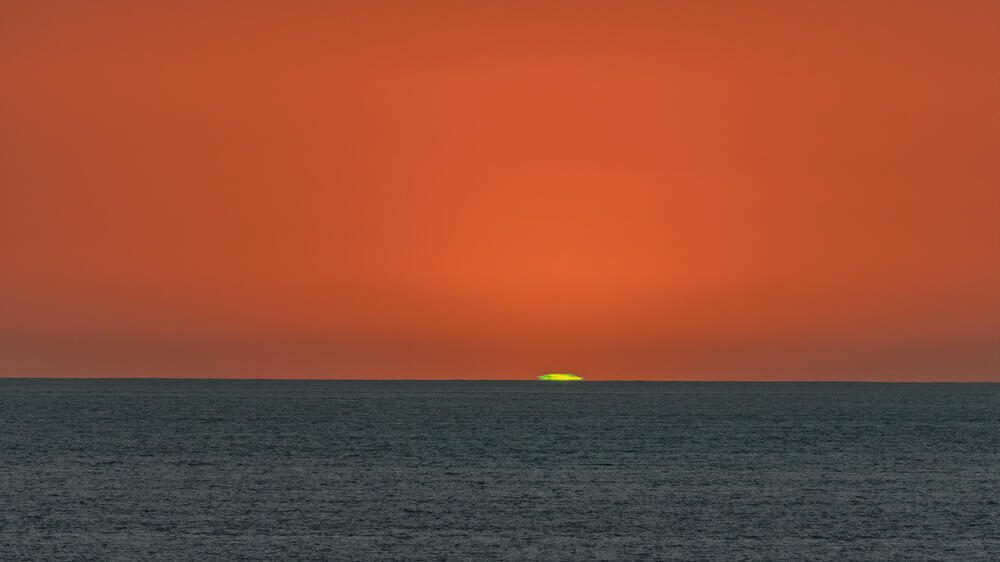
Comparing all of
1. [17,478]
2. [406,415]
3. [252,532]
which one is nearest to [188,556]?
[252,532]

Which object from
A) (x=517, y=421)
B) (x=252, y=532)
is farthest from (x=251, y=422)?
(x=252, y=532)

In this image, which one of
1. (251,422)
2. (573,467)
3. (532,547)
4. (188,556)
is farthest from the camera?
(251,422)

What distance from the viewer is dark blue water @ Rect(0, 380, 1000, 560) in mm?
37344

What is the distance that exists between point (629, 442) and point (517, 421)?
41218 mm

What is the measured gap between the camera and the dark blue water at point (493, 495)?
37.3 m

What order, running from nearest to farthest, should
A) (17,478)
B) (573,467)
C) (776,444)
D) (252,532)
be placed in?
(252,532), (17,478), (573,467), (776,444)

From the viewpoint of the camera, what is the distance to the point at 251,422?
127 m

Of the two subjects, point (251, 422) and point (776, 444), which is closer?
point (776, 444)

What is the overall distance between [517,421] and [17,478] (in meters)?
80.1

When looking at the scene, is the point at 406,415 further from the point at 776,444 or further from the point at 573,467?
the point at 573,467

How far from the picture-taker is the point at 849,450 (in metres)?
87.0

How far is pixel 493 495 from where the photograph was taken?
52.5 meters

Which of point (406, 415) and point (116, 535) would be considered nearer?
point (116, 535)

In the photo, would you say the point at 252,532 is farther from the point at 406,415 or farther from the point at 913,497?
the point at 406,415
